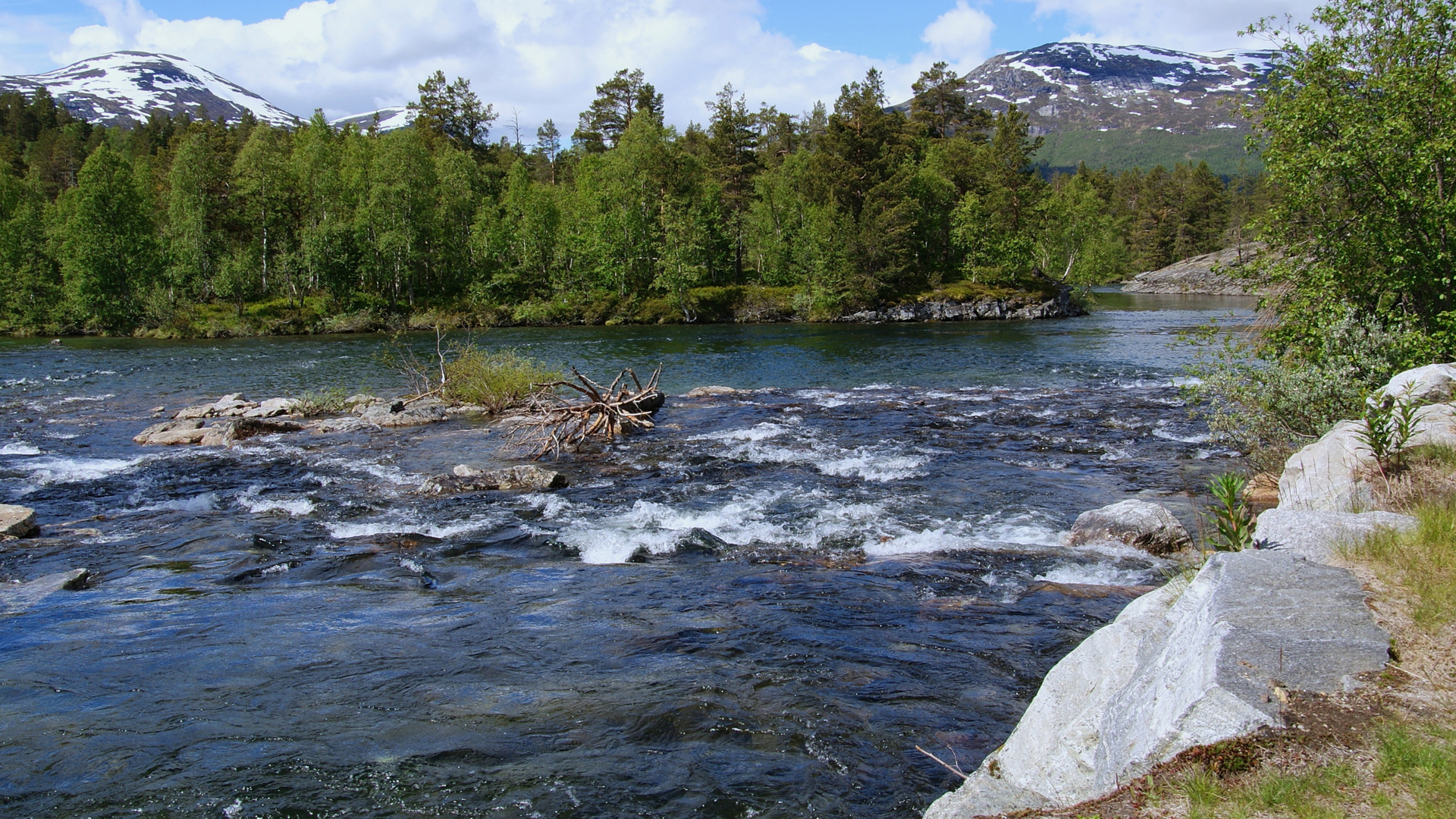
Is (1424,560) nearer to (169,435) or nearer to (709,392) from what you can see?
(709,392)

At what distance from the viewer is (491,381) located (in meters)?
25.0

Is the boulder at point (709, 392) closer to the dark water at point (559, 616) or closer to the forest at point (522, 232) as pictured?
the dark water at point (559, 616)

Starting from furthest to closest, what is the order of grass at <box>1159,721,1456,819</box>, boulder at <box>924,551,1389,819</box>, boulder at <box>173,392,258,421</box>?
1. boulder at <box>173,392,258,421</box>
2. boulder at <box>924,551,1389,819</box>
3. grass at <box>1159,721,1456,819</box>

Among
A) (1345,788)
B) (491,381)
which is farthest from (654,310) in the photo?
(1345,788)

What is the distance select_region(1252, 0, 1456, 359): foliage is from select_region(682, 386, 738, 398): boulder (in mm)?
17604

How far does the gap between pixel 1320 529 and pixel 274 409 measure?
2707 cm

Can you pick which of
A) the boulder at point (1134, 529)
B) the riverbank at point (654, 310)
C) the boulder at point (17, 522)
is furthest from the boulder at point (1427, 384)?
the riverbank at point (654, 310)


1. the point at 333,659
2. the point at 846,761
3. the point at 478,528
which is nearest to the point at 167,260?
the point at 478,528

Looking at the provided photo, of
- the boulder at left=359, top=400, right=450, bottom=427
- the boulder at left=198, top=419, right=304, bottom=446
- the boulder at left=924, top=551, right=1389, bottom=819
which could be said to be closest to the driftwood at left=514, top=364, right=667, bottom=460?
the boulder at left=359, top=400, right=450, bottom=427

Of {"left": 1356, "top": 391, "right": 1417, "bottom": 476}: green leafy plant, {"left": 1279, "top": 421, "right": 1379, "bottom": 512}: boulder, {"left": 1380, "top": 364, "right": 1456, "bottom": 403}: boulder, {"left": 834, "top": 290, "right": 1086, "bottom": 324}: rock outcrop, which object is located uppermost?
{"left": 834, "top": 290, "right": 1086, "bottom": 324}: rock outcrop

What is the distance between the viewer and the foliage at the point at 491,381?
81.6 ft

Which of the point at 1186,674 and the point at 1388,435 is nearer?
the point at 1186,674

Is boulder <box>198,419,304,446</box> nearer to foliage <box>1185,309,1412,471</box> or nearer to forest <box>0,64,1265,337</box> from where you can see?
foliage <box>1185,309,1412,471</box>

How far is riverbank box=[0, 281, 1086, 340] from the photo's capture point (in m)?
61.4
